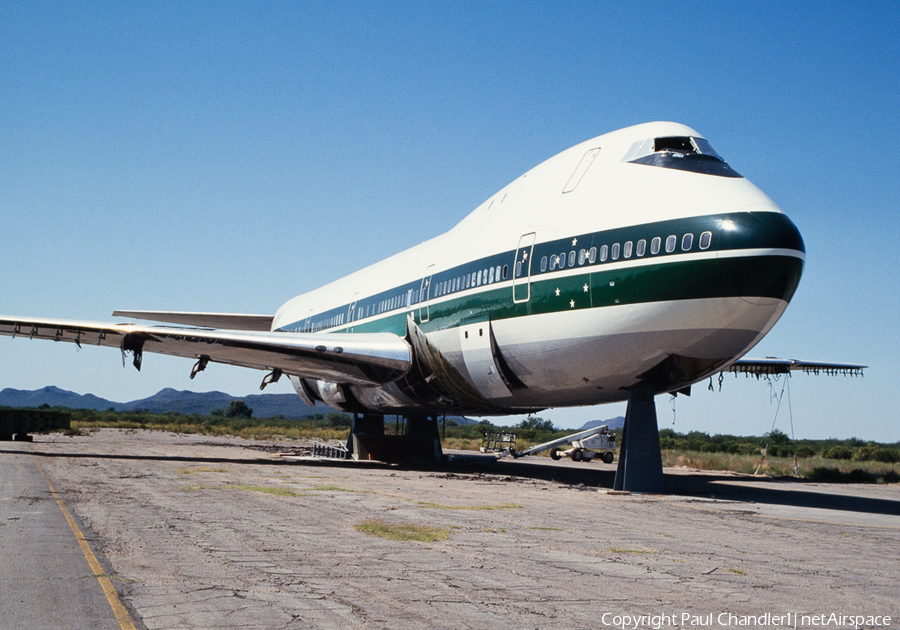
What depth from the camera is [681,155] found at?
52.3 ft

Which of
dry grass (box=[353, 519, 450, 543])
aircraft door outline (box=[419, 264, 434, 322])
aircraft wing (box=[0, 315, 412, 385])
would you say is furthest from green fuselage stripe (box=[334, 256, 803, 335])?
dry grass (box=[353, 519, 450, 543])

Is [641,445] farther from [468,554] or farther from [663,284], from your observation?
[468,554]

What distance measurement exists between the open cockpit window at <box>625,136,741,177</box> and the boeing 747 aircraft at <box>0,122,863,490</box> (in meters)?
0.04

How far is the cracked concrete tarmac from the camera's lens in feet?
20.7

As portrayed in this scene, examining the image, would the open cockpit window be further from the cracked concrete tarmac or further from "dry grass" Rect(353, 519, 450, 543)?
"dry grass" Rect(353, 519, 450, 543)

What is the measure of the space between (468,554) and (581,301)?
821 centimetres

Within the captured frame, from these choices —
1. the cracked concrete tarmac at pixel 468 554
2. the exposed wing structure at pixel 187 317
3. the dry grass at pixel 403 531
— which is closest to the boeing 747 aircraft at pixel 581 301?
the cracked concrete tarmac at pixel 468 554

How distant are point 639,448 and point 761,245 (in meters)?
5.13

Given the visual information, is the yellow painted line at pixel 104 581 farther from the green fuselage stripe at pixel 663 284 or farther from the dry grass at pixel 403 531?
the green fuselage stripe at pixel 663 284

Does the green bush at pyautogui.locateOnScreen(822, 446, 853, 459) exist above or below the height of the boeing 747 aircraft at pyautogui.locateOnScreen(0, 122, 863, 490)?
below


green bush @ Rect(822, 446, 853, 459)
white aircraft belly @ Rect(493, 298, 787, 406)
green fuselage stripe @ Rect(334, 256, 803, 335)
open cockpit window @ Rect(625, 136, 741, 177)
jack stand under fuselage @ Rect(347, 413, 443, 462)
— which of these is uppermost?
open cockpit window @ Rect(625, 136, 741, 177)

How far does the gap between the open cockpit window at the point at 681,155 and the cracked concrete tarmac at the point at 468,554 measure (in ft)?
21.3

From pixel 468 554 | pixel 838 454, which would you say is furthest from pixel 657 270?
pixel 838 454

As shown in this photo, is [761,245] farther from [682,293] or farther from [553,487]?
[553,487]
